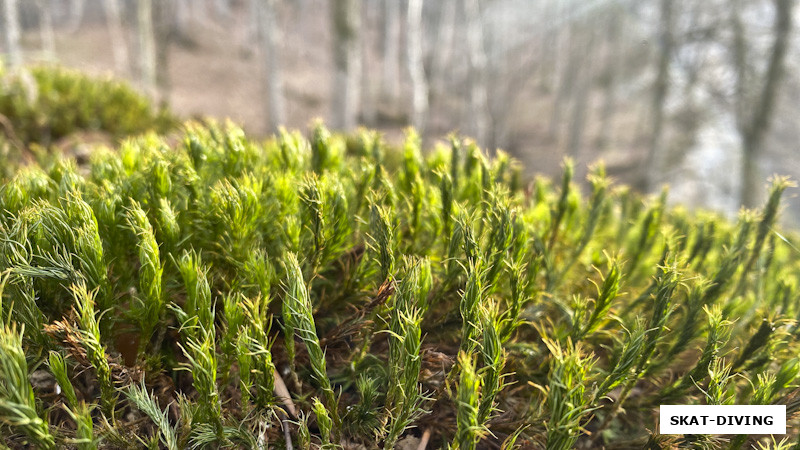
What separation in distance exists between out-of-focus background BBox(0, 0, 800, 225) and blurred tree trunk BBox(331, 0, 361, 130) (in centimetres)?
3

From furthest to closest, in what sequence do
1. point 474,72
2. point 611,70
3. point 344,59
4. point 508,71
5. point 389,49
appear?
point 508,71
point 389,49
point 611,70
point 474,72
point 344,59

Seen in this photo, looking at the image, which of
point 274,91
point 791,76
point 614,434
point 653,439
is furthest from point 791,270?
point 274,91

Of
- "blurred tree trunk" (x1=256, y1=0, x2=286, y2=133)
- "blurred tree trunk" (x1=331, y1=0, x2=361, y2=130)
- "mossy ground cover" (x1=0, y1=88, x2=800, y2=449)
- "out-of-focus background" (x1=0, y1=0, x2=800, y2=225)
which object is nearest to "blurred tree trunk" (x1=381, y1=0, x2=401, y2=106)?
"out-of-focus background" (x1=0, y1=0, x2=800, y2=225)

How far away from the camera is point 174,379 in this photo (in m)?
1.20

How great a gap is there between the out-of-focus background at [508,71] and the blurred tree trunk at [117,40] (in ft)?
0.61

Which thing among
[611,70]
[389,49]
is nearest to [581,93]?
[611,70]

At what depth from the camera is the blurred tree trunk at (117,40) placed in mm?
25533

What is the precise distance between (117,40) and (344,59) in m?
29.3

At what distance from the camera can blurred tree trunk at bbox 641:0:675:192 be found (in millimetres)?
13128

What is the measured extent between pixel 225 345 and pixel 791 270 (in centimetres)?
290

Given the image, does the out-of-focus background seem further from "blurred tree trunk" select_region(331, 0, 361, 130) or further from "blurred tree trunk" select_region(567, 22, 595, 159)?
"blurred tree trunk" select_region(567, 22, 595, 159)

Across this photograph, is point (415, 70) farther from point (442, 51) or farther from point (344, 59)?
point (442, 51)

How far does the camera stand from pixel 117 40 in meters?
29.7

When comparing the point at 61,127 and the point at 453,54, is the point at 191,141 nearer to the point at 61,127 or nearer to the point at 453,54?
the point at 61,127
